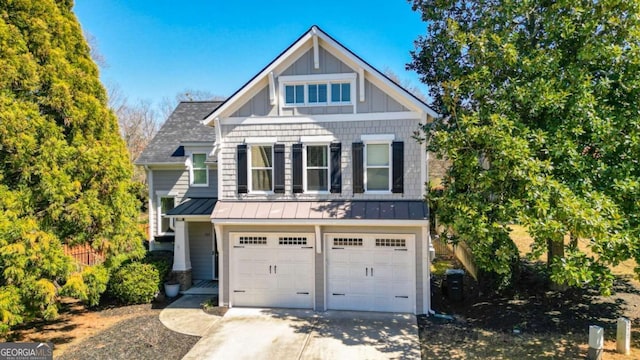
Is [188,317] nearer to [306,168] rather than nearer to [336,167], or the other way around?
[306,168]

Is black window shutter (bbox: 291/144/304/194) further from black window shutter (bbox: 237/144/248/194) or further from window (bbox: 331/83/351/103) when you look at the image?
window (bbox: 331/83/351/103)

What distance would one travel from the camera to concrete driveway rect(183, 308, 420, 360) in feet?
28.8

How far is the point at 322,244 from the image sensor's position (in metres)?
11.6

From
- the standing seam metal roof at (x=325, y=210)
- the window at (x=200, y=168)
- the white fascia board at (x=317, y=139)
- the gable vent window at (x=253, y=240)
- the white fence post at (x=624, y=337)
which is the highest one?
the white fascia board at (x=317, y=139)

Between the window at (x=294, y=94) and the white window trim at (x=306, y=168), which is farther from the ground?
the window at (x=294, y=94)

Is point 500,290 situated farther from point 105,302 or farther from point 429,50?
point 105,302

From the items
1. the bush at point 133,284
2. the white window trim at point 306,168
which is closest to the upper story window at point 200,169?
the bush at point 133,284

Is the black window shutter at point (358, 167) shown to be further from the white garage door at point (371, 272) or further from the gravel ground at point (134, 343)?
the gravel ground at point (134, 343)

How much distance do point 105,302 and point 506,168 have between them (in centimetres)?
1327

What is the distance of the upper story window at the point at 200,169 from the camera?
15594mm

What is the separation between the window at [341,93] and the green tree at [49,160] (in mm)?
6374

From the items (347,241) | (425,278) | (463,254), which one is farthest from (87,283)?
(463,254)

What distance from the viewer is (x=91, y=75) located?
390 inches

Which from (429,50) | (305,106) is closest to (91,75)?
(305,106)
